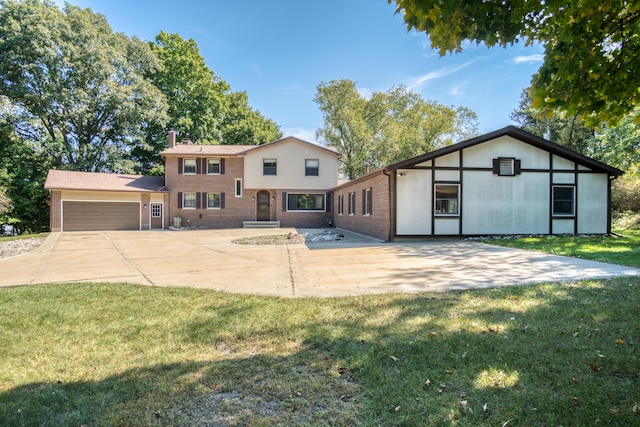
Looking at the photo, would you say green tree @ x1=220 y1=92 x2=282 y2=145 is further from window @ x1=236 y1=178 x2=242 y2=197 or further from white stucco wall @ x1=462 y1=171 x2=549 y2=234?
white stucco wall @ x1=462 y1=171 x2=549 y2=234

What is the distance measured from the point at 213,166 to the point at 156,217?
541 centimetres

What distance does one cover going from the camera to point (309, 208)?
24.9 m

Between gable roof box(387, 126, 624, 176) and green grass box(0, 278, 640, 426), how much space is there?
Answer: 29.0 feet

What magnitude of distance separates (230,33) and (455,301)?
2017 centimetres

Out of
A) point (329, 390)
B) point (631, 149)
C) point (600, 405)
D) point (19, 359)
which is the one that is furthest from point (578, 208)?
point (19, 359)

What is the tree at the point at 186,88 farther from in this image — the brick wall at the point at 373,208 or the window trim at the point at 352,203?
the window trim at the point at 352,203

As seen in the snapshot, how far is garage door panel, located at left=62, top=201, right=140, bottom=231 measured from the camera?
21.5 m

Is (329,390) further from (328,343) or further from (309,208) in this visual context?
(309,208)

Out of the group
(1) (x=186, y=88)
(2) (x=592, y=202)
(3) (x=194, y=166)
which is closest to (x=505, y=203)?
(2) (x=592, y=202)

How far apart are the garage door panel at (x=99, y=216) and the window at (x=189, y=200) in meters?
2.98

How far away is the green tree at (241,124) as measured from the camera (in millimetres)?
34438

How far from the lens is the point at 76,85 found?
25438mm

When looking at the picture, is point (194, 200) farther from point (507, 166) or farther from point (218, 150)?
point (507, 166)

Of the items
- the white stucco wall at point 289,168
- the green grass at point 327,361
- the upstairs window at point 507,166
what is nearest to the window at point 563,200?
the upstairs window at point 507,166
